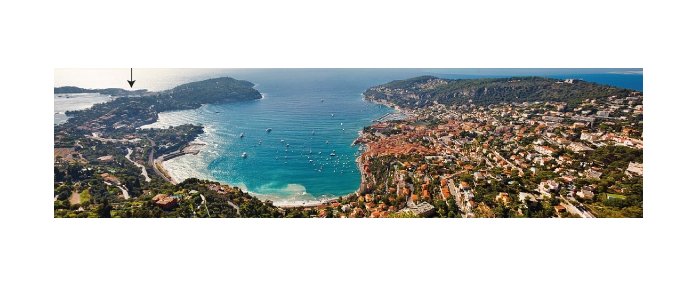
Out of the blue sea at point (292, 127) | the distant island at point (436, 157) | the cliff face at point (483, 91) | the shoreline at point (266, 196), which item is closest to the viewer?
the distant island at point (436, 157)

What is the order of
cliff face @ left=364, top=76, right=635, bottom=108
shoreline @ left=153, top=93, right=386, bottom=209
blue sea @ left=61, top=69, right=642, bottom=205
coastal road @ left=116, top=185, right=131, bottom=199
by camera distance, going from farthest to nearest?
cliff face @ left=364, top=76, right=635, bottom=108, blue sea @ left=61, top=69, right=642, bottom=205, shoreline @ left=153, top=93, right=386, bottom=209, coastal road @ left=116, top=185, right=131, bottom=199

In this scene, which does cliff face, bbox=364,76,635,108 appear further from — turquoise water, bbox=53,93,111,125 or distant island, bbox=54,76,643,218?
turquoise water, bbox=53,93,111,125

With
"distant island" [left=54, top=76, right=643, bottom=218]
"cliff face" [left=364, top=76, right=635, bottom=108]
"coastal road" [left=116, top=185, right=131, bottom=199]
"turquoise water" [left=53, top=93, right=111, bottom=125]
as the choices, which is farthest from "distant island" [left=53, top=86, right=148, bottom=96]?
"cliff face" [left=364, top=76, right=635, bottom=108]

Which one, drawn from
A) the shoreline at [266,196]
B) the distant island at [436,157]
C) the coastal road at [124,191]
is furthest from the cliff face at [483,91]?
the coastal road at [124,191]

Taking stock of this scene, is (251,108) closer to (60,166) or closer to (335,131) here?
(335,131)

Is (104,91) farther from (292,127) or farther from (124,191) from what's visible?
(292,127)

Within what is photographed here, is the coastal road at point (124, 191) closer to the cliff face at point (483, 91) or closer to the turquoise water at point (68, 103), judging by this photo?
the turquoise water at point (68, 103)

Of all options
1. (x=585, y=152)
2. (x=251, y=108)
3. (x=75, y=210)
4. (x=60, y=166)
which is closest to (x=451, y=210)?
(x=585, y=152)
